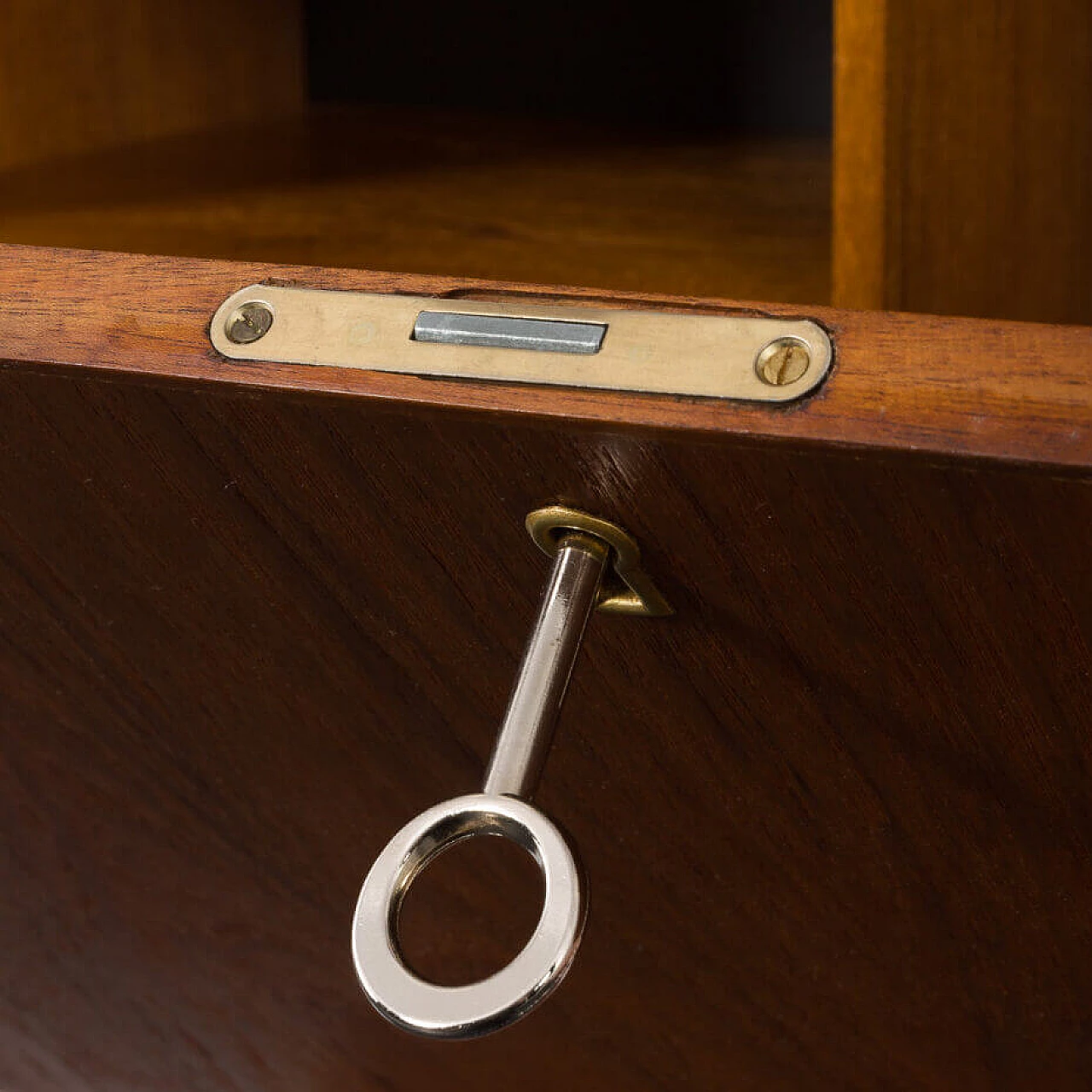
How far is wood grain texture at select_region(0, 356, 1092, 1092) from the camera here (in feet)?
1.08

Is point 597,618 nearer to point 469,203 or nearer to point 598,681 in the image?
point 598,681

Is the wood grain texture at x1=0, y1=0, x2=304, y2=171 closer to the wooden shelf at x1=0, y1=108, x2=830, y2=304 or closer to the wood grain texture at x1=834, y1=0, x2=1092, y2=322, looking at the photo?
the wooden shelf at x1=0, y1=108, x2=830, y2=304

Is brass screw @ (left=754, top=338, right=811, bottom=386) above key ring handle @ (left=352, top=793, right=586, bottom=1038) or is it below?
above

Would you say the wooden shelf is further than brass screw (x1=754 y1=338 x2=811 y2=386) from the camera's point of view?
Yes

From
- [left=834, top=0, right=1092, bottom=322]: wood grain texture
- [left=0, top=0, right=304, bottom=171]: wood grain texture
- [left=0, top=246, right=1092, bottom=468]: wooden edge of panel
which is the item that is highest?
[left=0, top=0, right=304, bottom=171]: wood grain texture

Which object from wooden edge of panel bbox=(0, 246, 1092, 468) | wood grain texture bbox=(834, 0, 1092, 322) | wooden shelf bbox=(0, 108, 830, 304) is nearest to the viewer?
wooden edge of panel bbox=(0, 246, 1092, 468)

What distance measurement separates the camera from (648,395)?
31 centimetres

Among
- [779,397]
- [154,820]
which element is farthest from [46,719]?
[779,397]

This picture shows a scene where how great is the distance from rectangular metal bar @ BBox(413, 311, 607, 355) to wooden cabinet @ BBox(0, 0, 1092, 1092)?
11 millimetres

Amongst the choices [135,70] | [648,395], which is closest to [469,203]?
[135,70]

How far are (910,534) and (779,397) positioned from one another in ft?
0.15

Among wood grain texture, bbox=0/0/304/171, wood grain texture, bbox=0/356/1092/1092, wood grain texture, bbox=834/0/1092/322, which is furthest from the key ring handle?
wood grain texture, bbox=0/0/304/171

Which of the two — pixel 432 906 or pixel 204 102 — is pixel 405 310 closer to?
pixel 432 906

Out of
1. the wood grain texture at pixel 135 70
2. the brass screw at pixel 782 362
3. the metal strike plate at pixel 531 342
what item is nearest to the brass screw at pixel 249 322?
the metal strike plate at pixel 531 342
